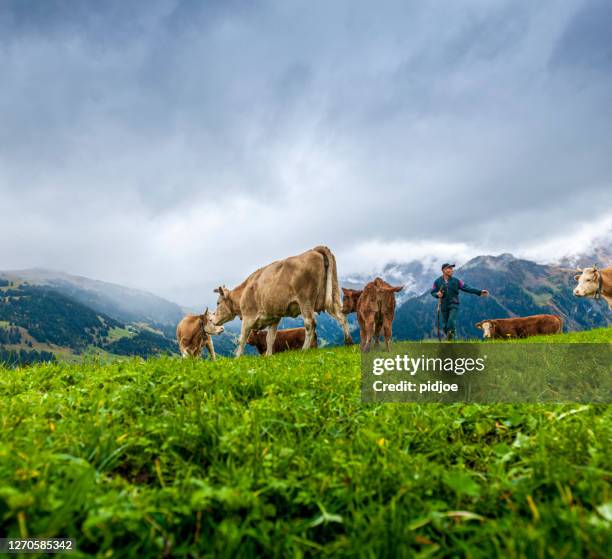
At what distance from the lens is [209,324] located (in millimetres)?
24062

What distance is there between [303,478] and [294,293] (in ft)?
45.2

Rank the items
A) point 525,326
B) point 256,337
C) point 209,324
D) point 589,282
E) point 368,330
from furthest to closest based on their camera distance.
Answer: point 525,326, point 256,337, point 209,324, point 589,282, point 368,330

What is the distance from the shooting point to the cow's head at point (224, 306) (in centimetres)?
2130

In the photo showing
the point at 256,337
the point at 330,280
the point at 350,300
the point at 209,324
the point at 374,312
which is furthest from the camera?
the point at 256,337

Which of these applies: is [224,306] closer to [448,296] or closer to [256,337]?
[256,337]

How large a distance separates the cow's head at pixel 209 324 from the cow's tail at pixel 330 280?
340 inches

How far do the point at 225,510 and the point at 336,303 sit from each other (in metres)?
15.0

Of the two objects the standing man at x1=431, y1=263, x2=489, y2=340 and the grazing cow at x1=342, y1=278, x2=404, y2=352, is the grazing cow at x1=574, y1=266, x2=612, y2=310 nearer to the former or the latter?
the standing man at x1=431, y1=263, x2=489, y2=340

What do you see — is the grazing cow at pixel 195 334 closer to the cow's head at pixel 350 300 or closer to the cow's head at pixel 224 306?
the cow's head at pixel 224 306

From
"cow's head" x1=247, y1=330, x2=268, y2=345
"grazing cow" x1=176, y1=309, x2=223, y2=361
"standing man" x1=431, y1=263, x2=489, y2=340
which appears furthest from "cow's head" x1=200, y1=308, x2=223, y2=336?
"standing man" x1=431, y1=263, x2=489, y2=340

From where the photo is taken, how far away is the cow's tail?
1716 cm

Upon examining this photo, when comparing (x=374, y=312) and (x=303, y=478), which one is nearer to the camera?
(x=303, y=478)

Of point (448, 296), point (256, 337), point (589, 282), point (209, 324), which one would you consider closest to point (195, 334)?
point (209, 324)

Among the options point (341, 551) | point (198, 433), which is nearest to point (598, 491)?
point (341, 551)
